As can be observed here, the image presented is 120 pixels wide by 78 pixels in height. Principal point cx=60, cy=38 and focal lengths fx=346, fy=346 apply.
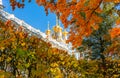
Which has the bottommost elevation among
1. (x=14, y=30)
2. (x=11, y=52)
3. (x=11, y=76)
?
(x=11, y=76)

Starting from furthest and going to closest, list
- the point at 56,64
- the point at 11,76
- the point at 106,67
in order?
the point at 106,67 → the point at 56,64 → the point at 11,76

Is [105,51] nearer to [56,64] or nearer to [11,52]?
[56,64]

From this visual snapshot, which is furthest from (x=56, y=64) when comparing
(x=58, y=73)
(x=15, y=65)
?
(x=15, y=65)

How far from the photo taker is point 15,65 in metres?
12.9

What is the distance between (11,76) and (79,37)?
479cm

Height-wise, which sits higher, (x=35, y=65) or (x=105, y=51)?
(x=105, y=51)

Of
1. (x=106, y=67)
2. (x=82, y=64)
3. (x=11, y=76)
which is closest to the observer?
(x=11, y=76)

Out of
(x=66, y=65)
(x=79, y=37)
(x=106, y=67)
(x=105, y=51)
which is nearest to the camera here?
(x=79, y=37)

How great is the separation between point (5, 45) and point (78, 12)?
527 cm

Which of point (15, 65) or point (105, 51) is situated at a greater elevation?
point (105, 51)

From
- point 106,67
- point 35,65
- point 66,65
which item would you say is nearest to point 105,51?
point 106,67

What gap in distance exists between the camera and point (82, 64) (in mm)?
17922

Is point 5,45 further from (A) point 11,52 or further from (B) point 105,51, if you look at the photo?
(B) point 105,51

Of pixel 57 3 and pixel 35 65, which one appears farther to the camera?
pixel 35 65
